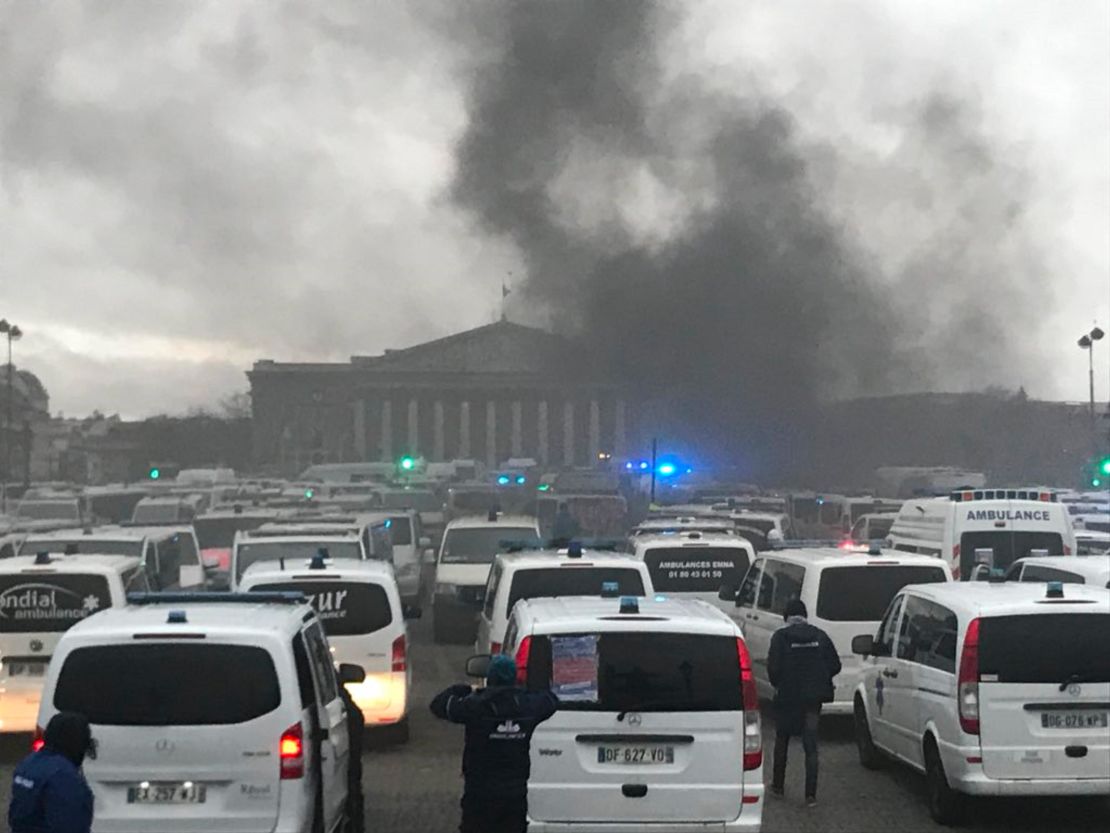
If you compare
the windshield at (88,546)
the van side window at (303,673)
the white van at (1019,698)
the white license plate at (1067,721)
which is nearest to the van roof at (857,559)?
the white van at (1019,698)

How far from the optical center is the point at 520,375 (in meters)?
116

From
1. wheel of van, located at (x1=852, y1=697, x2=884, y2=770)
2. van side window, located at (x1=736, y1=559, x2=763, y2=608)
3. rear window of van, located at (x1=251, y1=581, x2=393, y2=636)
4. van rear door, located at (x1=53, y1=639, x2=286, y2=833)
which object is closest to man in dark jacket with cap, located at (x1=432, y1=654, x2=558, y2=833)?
van rear door, located at (x1=53, y1=639, x2=286, y2=833)

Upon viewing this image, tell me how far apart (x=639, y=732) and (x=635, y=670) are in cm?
34

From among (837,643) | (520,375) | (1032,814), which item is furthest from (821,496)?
(520,375)

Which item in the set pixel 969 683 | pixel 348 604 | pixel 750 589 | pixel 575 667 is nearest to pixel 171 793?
pixel 575 667

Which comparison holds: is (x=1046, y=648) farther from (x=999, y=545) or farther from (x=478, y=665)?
(x=999, y=545)

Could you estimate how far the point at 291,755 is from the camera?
8742mm

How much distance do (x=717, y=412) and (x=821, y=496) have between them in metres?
34.9

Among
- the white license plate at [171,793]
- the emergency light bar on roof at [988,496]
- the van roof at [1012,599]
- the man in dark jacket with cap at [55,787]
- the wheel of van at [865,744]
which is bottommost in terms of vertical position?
the wheel of van at [865,744]

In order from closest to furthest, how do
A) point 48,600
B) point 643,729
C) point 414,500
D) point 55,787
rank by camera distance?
point 55,787, point 643,729, point 48,600, point 414,500

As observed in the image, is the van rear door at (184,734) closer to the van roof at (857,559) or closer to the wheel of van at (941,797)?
the wheel of van at (941,797)

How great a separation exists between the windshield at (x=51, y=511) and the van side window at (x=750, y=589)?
86.5 ft

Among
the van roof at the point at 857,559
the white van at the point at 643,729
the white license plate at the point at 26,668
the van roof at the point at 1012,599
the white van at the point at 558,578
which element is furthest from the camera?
the van roof at the point at 857,559

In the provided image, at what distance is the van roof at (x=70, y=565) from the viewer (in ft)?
50.9
